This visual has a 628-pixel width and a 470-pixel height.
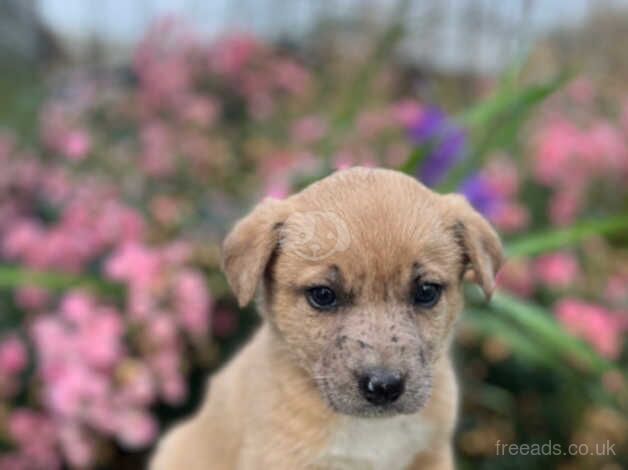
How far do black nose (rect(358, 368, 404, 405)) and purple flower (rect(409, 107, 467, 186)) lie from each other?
121 cm

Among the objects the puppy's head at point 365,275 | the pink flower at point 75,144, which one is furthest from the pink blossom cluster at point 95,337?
the puppy's head at point 365,275

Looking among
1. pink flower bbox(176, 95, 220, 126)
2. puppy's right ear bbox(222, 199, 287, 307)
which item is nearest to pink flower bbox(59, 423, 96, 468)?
puppy's right ear bbox(222, 199, 287, 307)

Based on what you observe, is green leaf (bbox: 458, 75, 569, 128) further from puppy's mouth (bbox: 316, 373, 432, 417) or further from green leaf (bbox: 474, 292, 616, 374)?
puppy's mouth (bbox: 316, 373, 432, 417)

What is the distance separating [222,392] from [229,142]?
3.20 m

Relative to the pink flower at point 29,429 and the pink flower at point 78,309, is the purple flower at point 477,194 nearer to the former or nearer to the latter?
the pink flower at point 78,309

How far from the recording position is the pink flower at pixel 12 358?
11.8 ft

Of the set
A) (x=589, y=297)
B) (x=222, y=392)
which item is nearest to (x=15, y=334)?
(x=222, y=392)

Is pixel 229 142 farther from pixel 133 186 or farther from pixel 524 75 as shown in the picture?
pixel 524 75

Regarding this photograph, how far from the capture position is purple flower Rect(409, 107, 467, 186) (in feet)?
10.5

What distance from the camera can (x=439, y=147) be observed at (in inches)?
129

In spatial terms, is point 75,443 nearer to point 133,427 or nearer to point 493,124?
point 133,427

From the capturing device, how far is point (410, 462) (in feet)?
7.41

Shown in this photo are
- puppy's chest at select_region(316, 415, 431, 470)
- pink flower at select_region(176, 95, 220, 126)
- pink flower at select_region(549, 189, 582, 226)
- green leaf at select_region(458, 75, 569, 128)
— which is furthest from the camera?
pink flower at select_region(176, 95, 220, 126)

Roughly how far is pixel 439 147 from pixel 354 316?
145 cm
